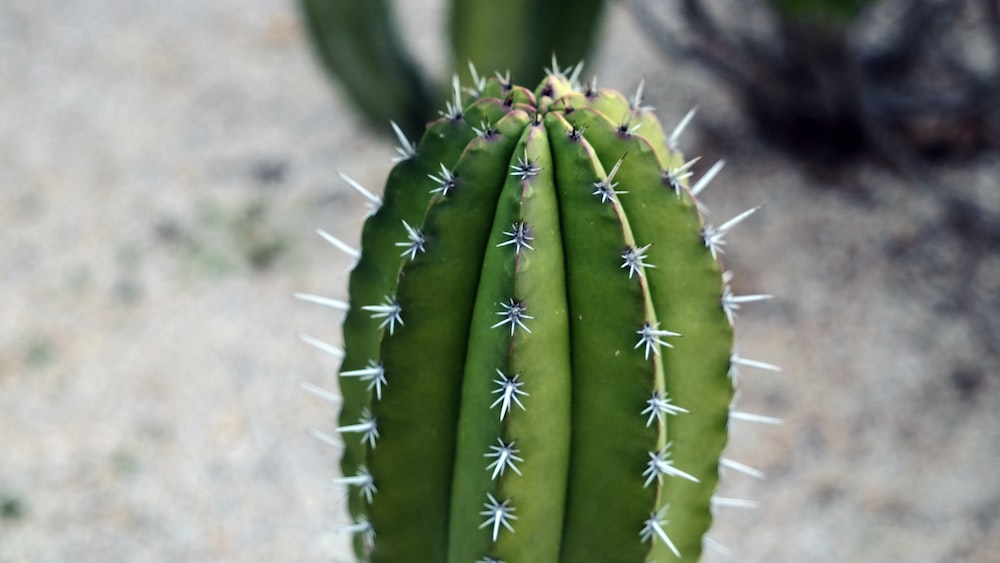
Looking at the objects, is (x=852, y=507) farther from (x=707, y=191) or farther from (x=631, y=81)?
(x=631, y=81)

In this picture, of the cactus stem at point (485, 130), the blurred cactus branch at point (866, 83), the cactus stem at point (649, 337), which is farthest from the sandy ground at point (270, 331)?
the cactus stem at point (485, 130)

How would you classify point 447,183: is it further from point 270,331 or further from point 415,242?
point 270,331

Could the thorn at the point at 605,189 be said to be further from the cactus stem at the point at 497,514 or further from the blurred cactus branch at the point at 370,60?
the blurred cactus branch at the point at 370,60

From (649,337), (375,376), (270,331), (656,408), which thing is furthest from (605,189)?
(270,331)

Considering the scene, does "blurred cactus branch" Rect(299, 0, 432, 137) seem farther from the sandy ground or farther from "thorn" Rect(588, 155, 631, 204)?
"thorn" Rect(588, 155, 631, 204)

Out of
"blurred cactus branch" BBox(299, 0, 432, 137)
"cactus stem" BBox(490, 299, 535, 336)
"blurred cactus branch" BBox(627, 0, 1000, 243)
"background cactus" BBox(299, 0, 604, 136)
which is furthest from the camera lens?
"blurred cactus branch" BBox(299, 0, 432, 137)

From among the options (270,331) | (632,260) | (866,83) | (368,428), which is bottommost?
(368,428)

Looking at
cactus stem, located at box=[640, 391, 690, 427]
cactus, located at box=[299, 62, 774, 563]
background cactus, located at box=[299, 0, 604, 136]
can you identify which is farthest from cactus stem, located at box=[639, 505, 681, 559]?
background cactus, located at box=[299, 0, 604, 136]
